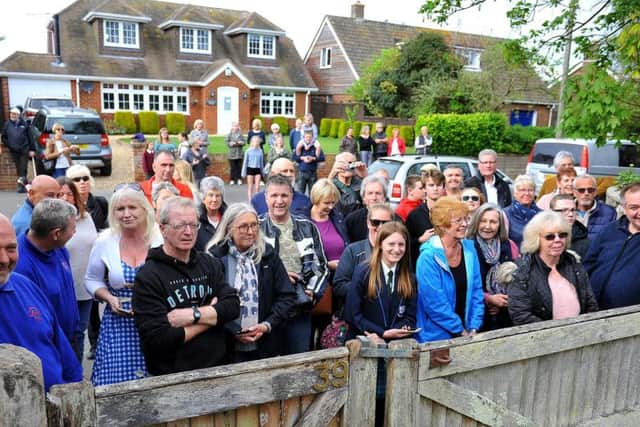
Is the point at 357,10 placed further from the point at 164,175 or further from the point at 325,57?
the point at 164,175

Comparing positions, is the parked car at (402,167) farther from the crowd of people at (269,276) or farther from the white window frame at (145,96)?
the white window frame at (145,96)

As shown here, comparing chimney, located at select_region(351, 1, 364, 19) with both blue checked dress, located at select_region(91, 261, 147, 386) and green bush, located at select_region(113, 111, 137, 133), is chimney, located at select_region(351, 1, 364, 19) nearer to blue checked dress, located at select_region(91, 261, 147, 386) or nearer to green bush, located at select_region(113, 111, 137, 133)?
green bush, located at select_region(113, 111, 137, 133)

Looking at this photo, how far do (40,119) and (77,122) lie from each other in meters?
1.18

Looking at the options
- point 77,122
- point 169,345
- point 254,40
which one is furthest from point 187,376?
point 254,40

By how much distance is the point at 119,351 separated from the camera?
327 centimetres

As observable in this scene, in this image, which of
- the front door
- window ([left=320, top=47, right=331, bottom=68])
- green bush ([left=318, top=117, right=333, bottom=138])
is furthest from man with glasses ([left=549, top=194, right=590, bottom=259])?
window ([left=320, top=47, right=331, bottom=68])

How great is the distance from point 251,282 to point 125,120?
2802 cm

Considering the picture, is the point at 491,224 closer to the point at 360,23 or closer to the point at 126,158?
the point at 126,158

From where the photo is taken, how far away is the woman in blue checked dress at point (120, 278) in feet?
10.7

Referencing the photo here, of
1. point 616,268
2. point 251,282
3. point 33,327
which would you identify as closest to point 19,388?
point 33,327

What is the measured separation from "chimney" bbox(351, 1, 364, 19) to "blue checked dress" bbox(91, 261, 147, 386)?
40.5 metres

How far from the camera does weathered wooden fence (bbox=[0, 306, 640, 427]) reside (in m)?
2.11

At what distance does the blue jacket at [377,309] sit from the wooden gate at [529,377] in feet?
2.46

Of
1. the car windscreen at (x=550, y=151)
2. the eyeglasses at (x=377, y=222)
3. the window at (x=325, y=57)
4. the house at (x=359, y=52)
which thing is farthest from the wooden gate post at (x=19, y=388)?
the window at (x=325, y=57)
